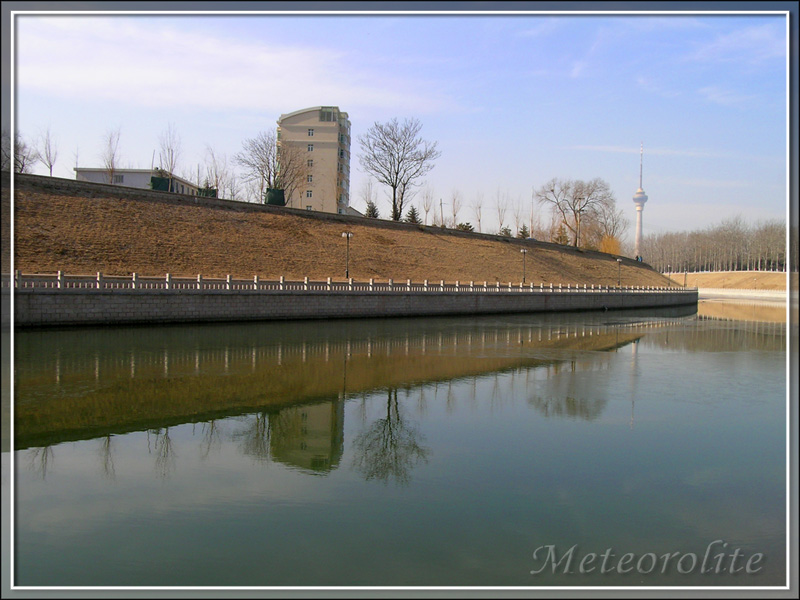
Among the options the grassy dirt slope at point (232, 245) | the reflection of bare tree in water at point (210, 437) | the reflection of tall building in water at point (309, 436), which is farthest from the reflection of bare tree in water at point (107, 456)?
the grassy dirt slope at point (232, 245)

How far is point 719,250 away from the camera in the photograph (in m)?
103

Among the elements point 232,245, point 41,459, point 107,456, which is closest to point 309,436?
point 107,456

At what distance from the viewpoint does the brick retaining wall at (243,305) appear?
23109 millimetres

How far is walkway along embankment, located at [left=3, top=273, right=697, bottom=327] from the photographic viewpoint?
2319cm

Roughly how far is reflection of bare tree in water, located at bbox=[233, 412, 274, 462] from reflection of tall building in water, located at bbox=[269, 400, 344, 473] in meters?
0.09

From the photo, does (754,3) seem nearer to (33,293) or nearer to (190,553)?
(190,553)

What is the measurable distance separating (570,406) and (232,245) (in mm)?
33447

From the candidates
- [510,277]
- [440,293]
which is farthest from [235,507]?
[510,277]

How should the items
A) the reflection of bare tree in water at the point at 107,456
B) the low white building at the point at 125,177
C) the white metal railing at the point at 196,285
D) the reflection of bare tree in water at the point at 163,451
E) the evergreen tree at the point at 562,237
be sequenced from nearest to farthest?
the reflection of bare tree in water at the point at 107,456 → the reflection of bare tree in water at the point at 163,451 → the white metal railing at the point at 196,285 → the low white building at the point at 125,177 → the evergreen tree at the point at 562,237

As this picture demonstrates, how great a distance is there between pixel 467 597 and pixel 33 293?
23336 millimetres

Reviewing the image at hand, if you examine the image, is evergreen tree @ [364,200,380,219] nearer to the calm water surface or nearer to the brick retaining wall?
the brick retaining wall

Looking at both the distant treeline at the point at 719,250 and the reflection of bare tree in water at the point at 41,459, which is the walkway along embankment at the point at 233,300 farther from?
the distant treeline at the point at 719,250

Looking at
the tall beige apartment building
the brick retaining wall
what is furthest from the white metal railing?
the tall beige apartment building

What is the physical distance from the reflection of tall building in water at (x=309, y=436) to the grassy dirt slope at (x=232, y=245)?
25.1 m
